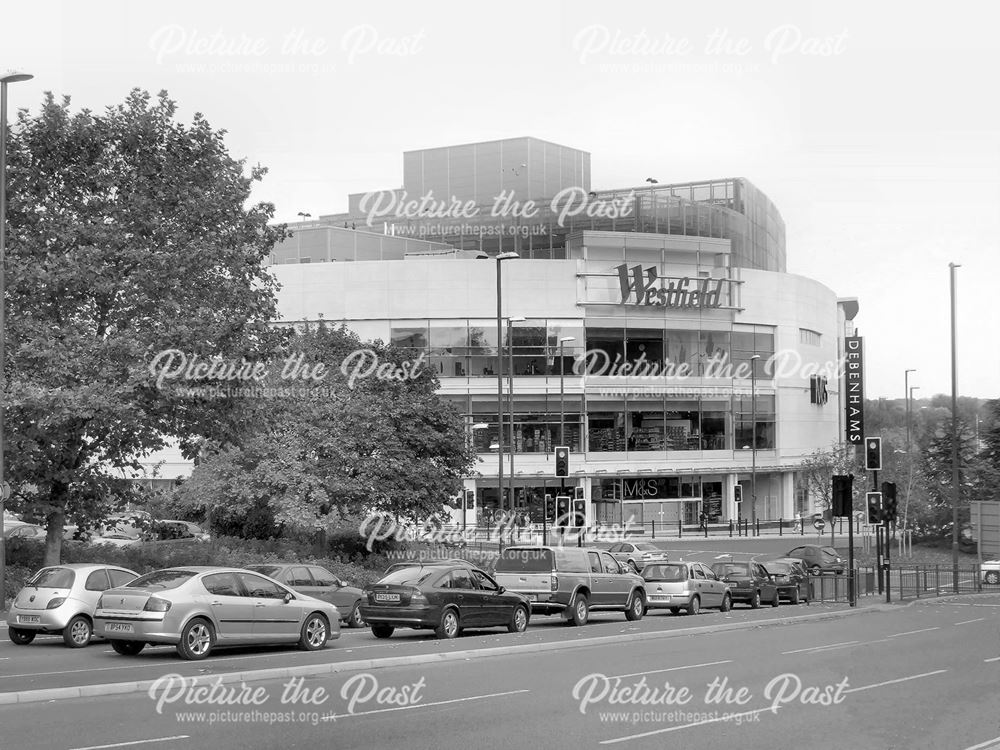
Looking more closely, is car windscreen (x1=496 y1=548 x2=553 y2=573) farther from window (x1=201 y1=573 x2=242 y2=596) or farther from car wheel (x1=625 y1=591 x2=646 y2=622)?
window (x1=201 y1=573 x2=242 y2=596)

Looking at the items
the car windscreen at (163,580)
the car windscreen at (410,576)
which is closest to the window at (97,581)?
the car windscreen at (163,580)

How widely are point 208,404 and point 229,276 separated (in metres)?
3.68

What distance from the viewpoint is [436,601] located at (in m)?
22.7

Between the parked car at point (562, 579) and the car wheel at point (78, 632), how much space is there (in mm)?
A: 10145

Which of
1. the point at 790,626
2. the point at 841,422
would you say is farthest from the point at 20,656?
the point at 841,422

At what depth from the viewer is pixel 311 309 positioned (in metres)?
77.5

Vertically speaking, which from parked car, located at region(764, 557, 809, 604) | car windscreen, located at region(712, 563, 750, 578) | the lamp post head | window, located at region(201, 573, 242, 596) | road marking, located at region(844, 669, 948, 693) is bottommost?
parked car, located at region(764, 557, 809, 604)

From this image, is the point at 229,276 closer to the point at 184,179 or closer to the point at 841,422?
the point at 184,179

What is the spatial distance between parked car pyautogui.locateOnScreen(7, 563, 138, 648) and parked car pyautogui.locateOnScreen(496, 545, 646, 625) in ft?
32.5

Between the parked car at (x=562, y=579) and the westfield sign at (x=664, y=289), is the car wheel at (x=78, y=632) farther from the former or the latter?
the westfield sign at (x=664, y=289)

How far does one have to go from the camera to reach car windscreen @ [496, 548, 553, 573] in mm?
27641

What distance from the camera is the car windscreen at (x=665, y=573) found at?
1299 inches

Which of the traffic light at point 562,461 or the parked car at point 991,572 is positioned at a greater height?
the traffic light at point 562,461

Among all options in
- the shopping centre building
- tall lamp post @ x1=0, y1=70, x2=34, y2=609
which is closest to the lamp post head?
tall lamp post @ x1=0, y1=70, x2=34, y2=609
